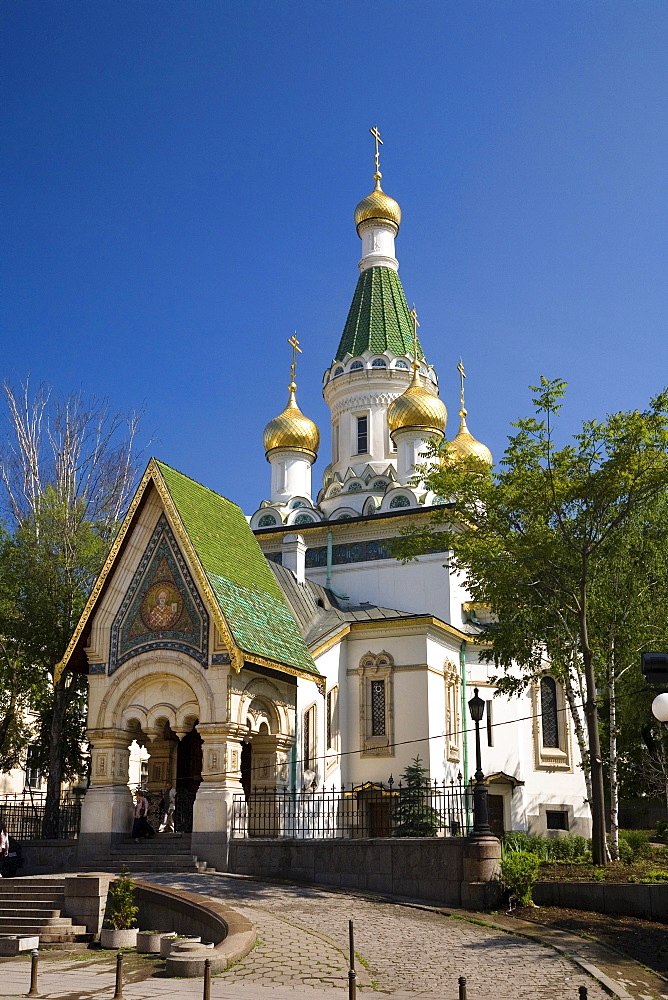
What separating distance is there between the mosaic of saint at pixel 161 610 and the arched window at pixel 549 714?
13302mm

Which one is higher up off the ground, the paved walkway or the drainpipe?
the drainpipe

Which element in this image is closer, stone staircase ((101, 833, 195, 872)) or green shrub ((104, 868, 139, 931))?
green shrub ((104, 868, 139, 931))

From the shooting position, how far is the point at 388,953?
11.4 meters

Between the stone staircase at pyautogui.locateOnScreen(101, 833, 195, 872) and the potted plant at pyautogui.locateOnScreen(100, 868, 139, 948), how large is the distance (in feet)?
13.8

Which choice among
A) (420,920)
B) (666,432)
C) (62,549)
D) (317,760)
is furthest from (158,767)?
(666,432)

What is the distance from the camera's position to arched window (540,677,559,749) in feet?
95.9

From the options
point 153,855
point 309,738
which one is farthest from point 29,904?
point 309,738

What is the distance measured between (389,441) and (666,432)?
1861 cm

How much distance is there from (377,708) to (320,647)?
114 inches

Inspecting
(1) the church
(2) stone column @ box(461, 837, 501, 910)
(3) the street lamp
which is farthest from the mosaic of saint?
(3) the street lamp

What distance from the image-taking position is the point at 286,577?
26234mm

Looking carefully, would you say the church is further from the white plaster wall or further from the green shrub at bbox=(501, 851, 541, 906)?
the green shrub at bbox=(501, 851, 541, 906)

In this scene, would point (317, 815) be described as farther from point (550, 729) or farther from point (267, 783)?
point (550, 729)

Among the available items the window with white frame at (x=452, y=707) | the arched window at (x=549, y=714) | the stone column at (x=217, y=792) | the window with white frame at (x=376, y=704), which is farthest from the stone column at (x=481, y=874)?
the arched window at (x=549, y=714)
